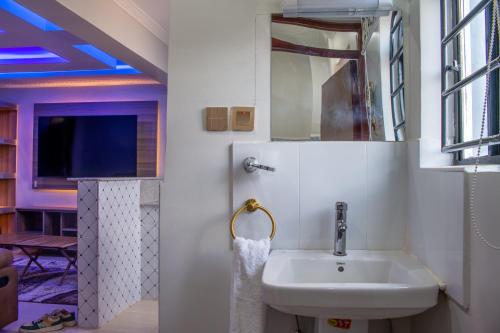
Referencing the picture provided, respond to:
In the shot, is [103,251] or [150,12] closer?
[103,251]

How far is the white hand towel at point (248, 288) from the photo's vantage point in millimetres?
1324

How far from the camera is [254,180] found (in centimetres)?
149

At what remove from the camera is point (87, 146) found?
4.59 m

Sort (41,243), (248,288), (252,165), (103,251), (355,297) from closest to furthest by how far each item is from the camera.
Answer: (355,297), (248,288), (252,165), (103,251), (41,243)

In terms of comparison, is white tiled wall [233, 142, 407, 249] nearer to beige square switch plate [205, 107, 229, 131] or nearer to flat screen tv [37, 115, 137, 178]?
beige square switch plate [205, 107, 229, 131]

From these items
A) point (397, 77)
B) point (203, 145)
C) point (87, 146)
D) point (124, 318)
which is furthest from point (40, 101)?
point (397, 77)

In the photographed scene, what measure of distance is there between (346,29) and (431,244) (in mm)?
895

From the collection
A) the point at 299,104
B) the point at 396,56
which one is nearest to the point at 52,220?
the point at 299,104

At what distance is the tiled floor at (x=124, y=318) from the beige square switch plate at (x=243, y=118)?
159 centimetres

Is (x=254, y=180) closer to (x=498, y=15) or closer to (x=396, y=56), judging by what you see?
(x=396, y=56)

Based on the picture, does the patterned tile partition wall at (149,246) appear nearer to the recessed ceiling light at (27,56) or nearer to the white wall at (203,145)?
the white wall at (203,145)

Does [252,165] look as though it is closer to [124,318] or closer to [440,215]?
[440,215]

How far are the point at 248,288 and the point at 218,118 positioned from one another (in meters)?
0.67

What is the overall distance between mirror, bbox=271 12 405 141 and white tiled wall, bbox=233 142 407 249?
0.23 feet
